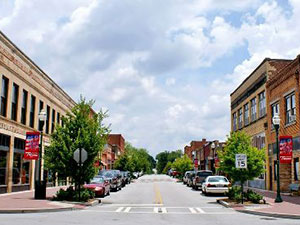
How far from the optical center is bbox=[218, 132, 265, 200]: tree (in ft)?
73.6

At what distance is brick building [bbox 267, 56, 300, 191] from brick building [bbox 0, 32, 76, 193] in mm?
15685

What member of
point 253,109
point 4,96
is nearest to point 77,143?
point 4,96

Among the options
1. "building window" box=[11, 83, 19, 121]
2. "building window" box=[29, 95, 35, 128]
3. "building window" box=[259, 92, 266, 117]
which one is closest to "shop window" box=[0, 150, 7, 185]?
"building window" box=[11, 83, 19, 121]

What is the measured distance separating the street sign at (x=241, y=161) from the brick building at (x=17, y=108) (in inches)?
414

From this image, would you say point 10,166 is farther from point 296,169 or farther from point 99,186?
point 296,169

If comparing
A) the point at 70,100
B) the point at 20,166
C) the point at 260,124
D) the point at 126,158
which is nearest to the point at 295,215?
the point at 20,166

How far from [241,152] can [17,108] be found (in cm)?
1637

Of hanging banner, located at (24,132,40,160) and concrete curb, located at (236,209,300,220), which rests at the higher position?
hanging banner, located at (24,132,40,160)

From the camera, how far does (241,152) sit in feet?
74.2

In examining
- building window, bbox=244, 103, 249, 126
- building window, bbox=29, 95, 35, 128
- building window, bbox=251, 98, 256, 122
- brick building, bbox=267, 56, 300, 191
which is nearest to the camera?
brick building, bbox=267, 56, 300, 191

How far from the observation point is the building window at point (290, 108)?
2963 centimetres

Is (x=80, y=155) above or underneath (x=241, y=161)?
above

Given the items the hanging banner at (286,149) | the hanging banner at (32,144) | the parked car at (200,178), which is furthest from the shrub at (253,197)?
the parked car at (200,178)

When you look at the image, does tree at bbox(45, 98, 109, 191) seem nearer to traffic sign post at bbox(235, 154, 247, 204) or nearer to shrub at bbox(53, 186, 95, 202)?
shrub at bbox(53, 186, 95, 202)
